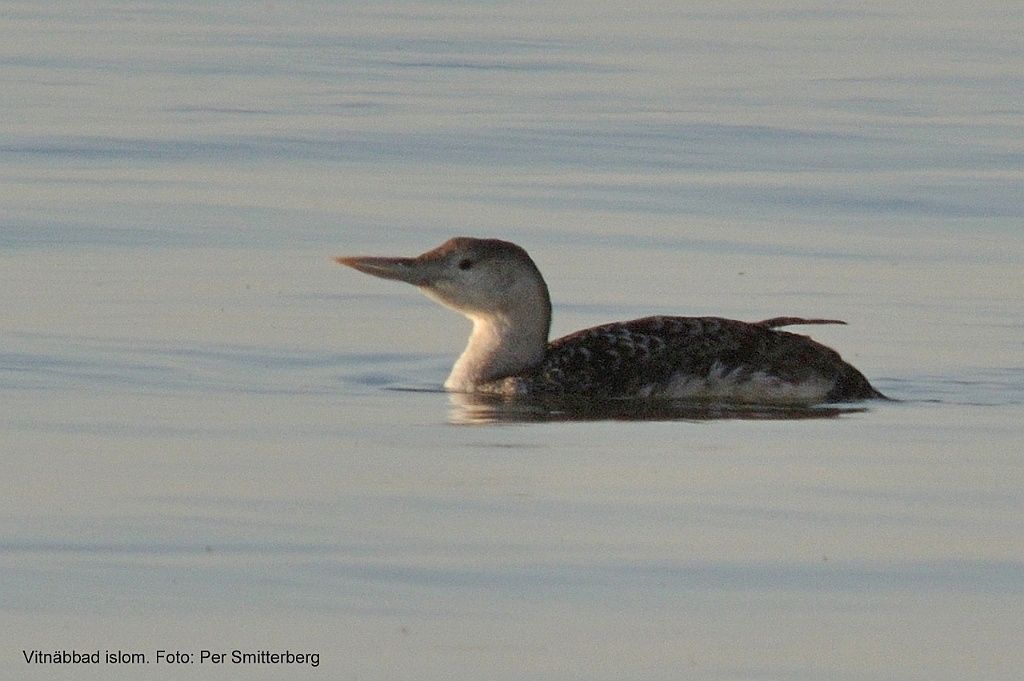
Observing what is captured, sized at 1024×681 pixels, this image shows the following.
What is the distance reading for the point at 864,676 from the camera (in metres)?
5.54

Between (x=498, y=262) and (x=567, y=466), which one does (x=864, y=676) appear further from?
(x=498, y=262)

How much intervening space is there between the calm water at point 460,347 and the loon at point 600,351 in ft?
1.01

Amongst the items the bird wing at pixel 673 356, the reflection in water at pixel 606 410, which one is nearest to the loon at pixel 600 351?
the bird wing at pixel 673 356

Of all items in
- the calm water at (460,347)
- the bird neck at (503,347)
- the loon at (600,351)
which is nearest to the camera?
the calm water at (460,347)

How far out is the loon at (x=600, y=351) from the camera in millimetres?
10086

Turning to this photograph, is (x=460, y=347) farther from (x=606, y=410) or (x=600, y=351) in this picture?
(x=606, y=410)

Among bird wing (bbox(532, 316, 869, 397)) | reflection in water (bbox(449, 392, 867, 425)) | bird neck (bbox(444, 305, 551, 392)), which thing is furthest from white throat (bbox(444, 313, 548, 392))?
reflection in water (bbox(449, 392, 867, 425))

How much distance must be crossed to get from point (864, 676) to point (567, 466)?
254 centimetres

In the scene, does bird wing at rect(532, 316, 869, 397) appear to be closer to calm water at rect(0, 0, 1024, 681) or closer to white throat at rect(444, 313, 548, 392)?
→ white throat at rect(444, 313, 548, 392)

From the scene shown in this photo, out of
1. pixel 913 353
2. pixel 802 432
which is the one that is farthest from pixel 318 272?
pixel 802 432

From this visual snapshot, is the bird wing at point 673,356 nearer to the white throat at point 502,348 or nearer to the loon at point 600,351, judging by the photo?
the loon at point 600,351

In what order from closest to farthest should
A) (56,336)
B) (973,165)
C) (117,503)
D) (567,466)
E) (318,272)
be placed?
(117,503) → (567,466) → (56,336) → (318,272) → (973,165)

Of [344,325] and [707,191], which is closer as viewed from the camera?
[344,325]

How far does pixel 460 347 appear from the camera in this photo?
37.3 feet
